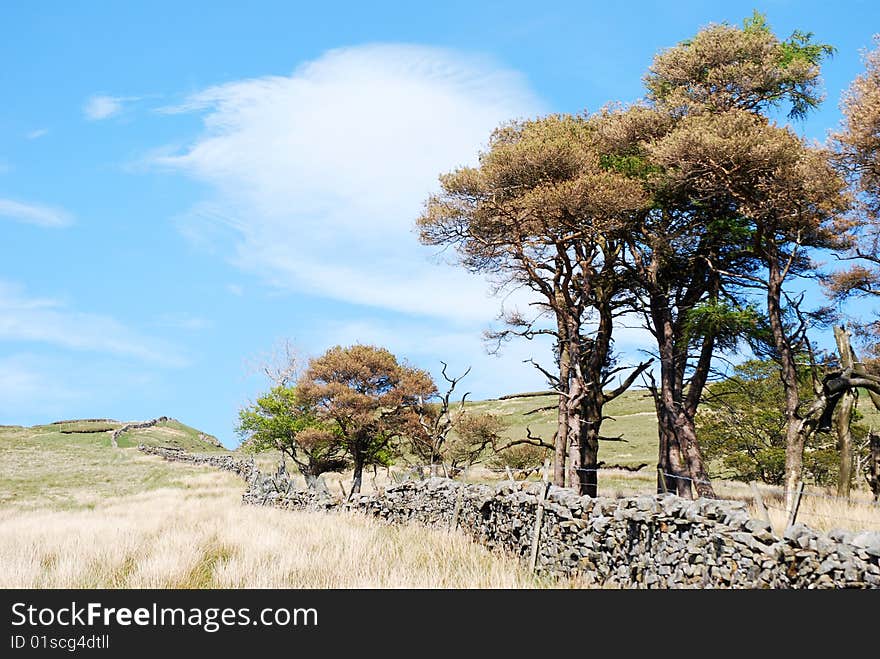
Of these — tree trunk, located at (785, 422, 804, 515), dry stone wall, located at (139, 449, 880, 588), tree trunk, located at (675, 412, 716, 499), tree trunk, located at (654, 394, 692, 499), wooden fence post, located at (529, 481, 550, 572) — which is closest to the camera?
dry stone wall, located at (139, 449, 880, 588)

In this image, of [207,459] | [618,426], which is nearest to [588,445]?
[207,459]

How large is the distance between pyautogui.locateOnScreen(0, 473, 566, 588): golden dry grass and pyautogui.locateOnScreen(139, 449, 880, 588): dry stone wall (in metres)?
0.75

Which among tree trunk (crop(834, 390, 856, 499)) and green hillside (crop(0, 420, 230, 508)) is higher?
tree trunk (crop(834, 390, 856, 499))

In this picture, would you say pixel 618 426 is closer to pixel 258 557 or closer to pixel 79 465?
pixel 79 465

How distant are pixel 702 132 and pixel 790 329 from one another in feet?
27.6

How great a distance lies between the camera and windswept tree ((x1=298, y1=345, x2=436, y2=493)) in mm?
35125

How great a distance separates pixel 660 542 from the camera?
34.7 ft

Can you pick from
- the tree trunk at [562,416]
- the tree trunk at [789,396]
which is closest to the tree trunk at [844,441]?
the tree trunk at [789,396]

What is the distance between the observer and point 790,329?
2342 cm

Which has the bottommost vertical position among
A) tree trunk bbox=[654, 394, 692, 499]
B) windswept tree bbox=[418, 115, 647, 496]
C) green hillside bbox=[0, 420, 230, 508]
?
green hillside bbox=[0, 420, 230, 508]

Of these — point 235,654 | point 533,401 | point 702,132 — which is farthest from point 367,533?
point 533,401

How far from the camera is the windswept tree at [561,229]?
21219 millimetres

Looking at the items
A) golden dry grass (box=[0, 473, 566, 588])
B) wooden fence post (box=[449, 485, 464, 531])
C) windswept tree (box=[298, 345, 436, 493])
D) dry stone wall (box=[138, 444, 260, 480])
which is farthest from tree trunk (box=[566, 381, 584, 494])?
dry stone wall (box=[138, 444, 260, 480])

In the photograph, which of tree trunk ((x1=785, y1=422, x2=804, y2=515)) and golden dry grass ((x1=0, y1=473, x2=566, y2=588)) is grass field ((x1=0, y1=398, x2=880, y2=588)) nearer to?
golden dry grass ((x1=0, y1=473, x2=566, y2=588))
